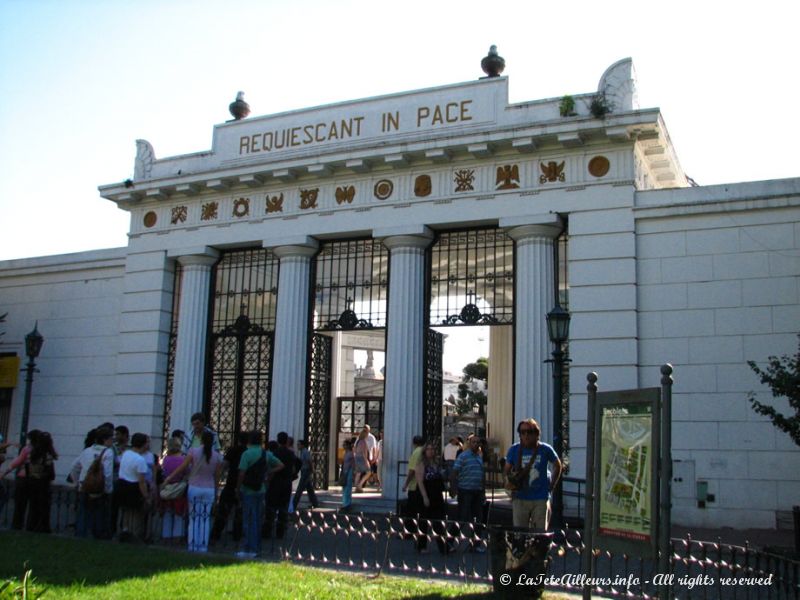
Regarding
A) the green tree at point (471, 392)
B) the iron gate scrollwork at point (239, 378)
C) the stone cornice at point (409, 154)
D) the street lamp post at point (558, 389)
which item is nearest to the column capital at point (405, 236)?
the stone cornice at point (409, 154)

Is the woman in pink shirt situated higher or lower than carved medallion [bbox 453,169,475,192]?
lower

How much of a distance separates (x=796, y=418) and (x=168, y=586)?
8.67 meters

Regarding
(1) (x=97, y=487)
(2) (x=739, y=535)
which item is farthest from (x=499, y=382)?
(1) (x=97, y=487)

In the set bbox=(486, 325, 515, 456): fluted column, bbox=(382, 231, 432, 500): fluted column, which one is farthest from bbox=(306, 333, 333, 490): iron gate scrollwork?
bbox=(486, 325, 515, 456): fluted column

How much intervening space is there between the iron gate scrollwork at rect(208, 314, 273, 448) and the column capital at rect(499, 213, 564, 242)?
21.5 feet

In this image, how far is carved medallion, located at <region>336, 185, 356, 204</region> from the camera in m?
18.3

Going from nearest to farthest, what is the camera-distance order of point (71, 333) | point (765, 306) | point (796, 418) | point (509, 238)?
point (796, 418)
point (765, 306)
point (509, 238)
point (71, 333)

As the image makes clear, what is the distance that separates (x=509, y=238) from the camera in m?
17.3

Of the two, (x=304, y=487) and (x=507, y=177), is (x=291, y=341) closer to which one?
(x=304, y=487)

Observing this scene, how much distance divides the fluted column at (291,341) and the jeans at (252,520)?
24.1 feet

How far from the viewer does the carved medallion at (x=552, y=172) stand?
→ 16.4m

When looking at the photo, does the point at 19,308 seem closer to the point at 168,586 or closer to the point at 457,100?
the point at 457,100

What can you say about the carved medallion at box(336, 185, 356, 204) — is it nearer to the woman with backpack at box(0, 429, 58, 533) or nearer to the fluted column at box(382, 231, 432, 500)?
the fluted column at box(382, 231, 432, 500)

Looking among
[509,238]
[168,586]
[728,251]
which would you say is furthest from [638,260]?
[168,586]
